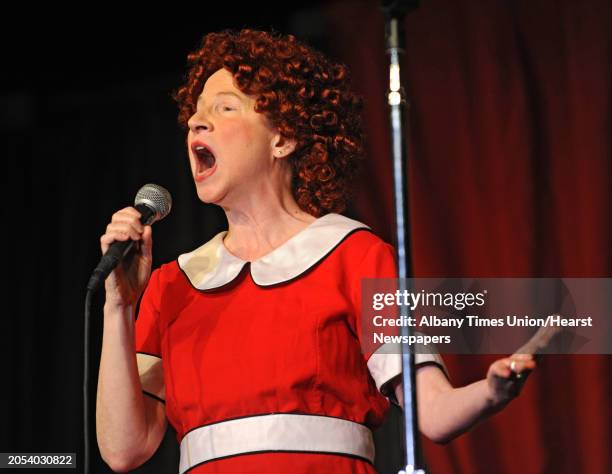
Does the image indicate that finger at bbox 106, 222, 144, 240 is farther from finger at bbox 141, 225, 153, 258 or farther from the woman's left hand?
the woman's left hand

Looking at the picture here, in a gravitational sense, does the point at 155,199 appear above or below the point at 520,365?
above

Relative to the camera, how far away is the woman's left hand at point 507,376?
42.6 inches

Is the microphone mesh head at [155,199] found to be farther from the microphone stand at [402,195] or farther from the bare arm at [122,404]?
the microphone stand at [402,195]

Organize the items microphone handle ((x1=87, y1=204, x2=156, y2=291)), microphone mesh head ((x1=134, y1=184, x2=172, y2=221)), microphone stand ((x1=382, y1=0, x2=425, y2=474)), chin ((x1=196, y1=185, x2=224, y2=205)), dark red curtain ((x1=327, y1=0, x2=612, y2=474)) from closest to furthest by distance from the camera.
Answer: microphone stand ((x1=382, y1=0, x2=425, y2=474)) < microphone handle ((x1=87, y1=204, x2=156, y2=291)) < microphone mesh head ((x1=134, y1=184, x2=172, y2=221)) < chin ((x1=196, y1=185, x2=224, y2=205)) < dark red curtain ((x1=327, y1=0, x2=612, y2=474))

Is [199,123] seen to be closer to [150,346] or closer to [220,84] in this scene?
[220,84]

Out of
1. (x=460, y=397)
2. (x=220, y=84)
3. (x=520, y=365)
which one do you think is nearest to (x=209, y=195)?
(x=220, y=84)

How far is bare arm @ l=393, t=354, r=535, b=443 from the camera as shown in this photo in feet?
3.67

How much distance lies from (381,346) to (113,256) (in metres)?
0.39

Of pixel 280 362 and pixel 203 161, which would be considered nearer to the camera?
pixel 280 362

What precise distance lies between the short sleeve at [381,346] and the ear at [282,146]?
0.74 feet

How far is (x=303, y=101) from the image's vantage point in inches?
64.1

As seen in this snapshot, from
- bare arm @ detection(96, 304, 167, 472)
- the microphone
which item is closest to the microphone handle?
the microphone

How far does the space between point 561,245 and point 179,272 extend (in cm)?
89

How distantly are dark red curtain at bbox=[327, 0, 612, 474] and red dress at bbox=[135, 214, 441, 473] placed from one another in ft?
2.37
